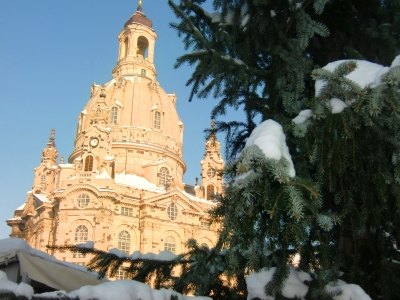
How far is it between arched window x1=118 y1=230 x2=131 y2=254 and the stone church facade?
0.27ft

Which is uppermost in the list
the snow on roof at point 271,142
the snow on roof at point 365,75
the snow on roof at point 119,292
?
the snow on roof at point 365,75

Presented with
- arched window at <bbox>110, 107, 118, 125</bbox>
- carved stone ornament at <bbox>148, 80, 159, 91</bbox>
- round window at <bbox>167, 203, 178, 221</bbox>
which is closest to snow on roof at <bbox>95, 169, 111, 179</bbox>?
round window at <bbox>167, 203, 178, 221</bbox>

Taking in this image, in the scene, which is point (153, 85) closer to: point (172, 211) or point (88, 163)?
point (88, 163)

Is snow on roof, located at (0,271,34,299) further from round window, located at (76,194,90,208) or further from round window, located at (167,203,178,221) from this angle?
round window, located at (167,203,178,221)

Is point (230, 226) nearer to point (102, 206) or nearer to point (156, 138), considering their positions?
point (102, 206)

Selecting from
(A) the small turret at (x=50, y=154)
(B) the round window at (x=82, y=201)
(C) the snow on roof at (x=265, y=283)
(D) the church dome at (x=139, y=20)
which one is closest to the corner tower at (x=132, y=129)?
(B) the round window at (x=82, y=201)

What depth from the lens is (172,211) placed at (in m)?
40.3

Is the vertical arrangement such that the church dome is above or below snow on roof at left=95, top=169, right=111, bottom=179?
above

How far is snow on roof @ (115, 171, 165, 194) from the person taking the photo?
136ft

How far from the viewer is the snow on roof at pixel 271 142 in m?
3.44

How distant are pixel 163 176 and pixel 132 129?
567 centimetres

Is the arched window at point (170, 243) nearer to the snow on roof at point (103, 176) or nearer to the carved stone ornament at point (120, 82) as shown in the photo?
the snow on roof at point (103, 176)

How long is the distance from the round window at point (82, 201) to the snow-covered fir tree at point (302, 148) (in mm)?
31813

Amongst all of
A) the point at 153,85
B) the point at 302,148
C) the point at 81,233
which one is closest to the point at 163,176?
the point at 81,233
